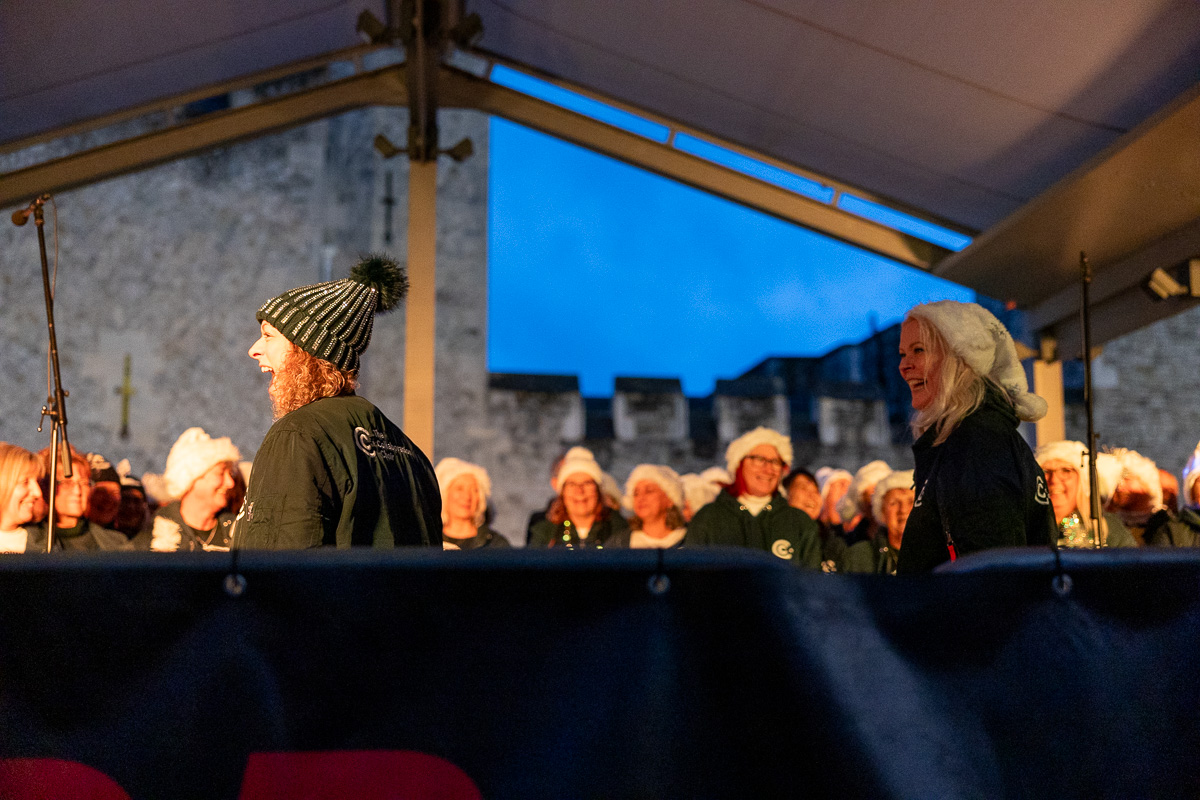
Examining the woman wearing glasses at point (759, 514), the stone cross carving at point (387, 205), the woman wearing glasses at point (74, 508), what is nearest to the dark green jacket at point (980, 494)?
the woman wearing glasses at point (759, 514)

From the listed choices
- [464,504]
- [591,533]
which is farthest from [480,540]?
[591,533]

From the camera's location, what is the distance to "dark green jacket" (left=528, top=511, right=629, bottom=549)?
6301 millimetres

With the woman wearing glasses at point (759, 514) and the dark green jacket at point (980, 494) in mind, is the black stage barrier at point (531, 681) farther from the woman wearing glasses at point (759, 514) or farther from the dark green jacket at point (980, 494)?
the woman wearing glasses at point (759, 514)

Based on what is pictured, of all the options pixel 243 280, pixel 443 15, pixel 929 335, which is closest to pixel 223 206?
pixel 243 280

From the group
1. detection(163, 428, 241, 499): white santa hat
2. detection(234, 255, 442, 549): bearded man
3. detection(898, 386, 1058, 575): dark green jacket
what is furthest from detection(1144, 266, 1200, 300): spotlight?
detection(163, 428, 241, 499): white santa hat

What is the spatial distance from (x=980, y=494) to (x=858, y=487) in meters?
4.55

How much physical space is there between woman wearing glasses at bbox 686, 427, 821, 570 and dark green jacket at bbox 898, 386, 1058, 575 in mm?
3005

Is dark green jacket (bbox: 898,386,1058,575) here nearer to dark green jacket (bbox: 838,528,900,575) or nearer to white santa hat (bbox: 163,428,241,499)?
dark green jacket (bbox: 838,528,900,575)

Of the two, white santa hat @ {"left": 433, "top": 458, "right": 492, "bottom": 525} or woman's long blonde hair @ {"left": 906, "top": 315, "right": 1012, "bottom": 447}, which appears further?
white santa hat @ {"left": 433, "top": 458, "right": 492, "bottom": 525}

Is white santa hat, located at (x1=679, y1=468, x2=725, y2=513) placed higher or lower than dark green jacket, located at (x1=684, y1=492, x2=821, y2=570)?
higher

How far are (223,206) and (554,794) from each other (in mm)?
13629

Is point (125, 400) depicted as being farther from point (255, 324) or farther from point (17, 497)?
point (17, 497)

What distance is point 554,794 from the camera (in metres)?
1.45

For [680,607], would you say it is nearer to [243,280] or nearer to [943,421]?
[943,421]
